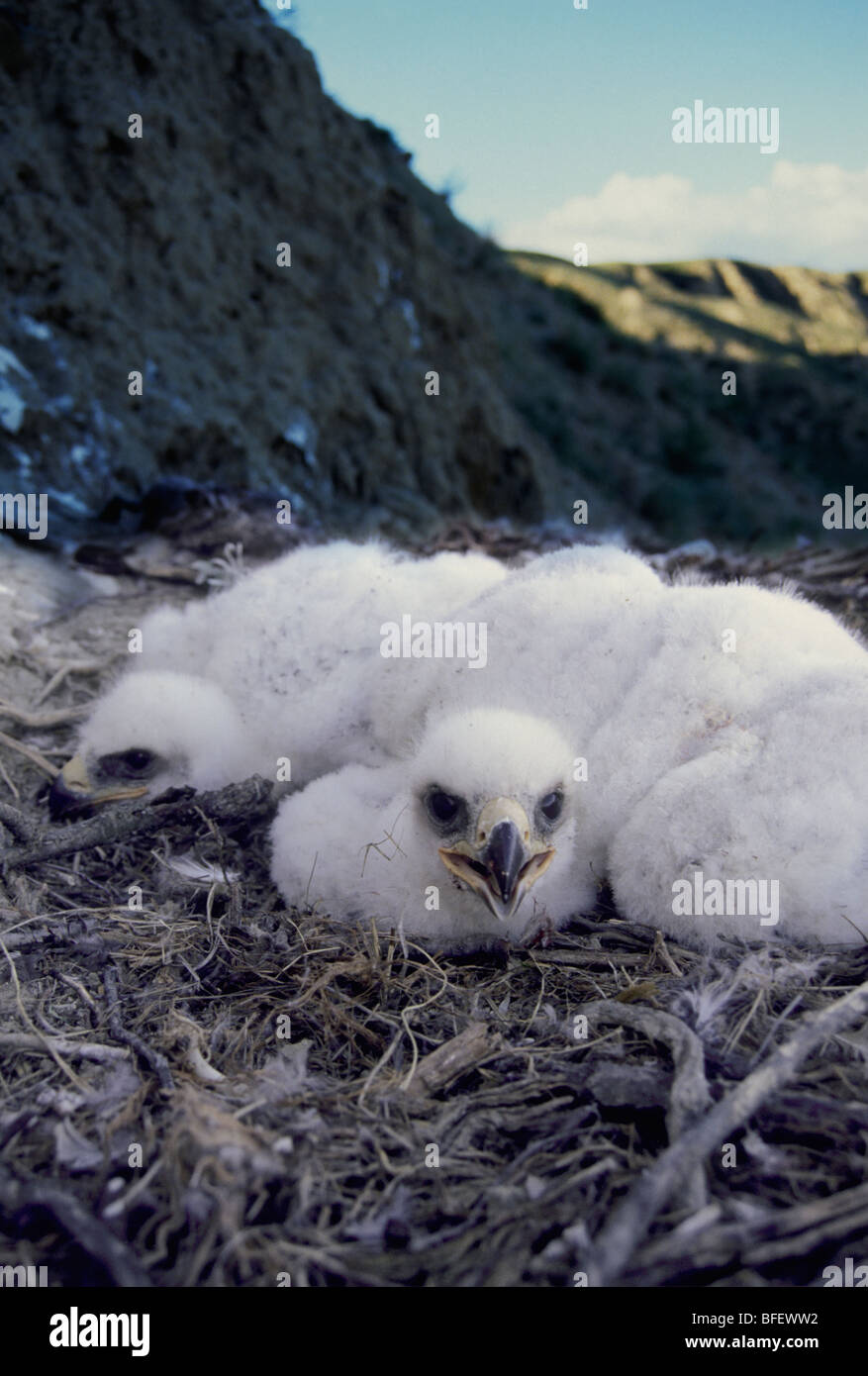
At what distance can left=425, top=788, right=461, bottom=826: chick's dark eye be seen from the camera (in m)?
2.40

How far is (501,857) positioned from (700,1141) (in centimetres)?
75

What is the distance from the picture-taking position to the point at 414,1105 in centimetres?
181

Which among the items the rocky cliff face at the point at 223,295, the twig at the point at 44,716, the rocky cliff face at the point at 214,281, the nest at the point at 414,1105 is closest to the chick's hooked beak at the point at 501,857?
the nest at the point at 414,1105

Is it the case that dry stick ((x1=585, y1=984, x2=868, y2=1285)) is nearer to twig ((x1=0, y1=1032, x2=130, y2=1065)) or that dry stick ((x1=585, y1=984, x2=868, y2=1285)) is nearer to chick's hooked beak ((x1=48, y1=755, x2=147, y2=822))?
twig ((x1=0, y1=1032, x2=130, y2=1065))

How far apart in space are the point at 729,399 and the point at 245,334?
16.9m

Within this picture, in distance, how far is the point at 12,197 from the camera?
5.98 meters

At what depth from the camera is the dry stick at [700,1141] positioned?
1345mm
